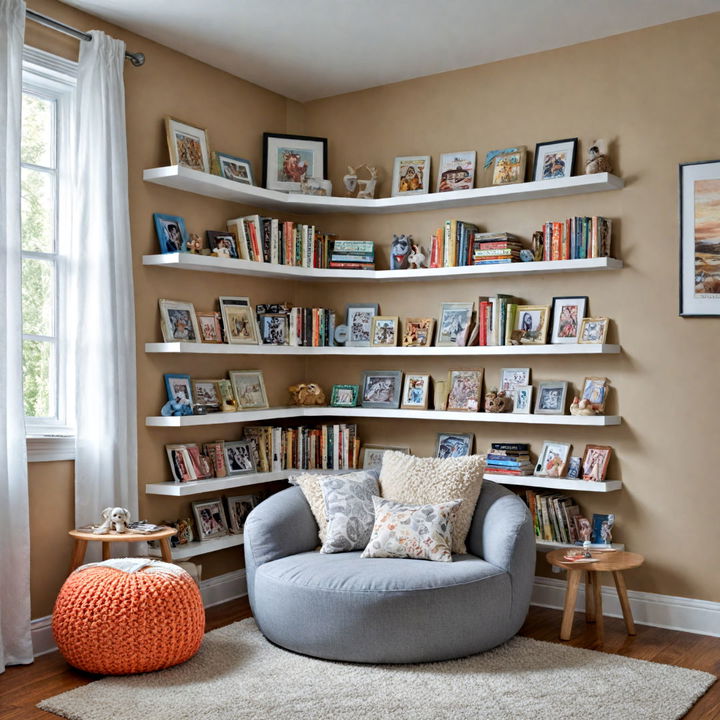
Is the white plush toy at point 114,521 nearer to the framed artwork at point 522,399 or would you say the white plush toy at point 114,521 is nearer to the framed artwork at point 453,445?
the framed artwork at point 453,445

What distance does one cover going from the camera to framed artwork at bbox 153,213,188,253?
409 centimetres

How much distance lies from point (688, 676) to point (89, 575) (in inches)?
90.8

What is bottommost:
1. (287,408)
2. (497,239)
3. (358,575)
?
(358,575)

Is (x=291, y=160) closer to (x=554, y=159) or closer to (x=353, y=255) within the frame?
(x=353, y=255)

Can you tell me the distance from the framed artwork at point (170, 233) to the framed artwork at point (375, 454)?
59.9 inches

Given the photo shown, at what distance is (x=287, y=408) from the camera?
4.71 m

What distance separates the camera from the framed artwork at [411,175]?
4.59 meters

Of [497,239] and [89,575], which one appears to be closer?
[89,575]

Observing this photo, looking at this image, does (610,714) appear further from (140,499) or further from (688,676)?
(140,499)

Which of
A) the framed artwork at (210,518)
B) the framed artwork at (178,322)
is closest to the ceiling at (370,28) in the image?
the framed artwork at (178,322)

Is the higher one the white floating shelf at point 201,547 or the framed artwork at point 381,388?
the framed artwork at point 381,388

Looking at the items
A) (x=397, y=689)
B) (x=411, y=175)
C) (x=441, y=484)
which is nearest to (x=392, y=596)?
(x=397, y=689)

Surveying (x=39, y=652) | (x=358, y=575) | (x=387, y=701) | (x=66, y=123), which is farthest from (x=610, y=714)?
(x=66, y=123)

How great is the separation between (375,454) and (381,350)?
61 centimetres
